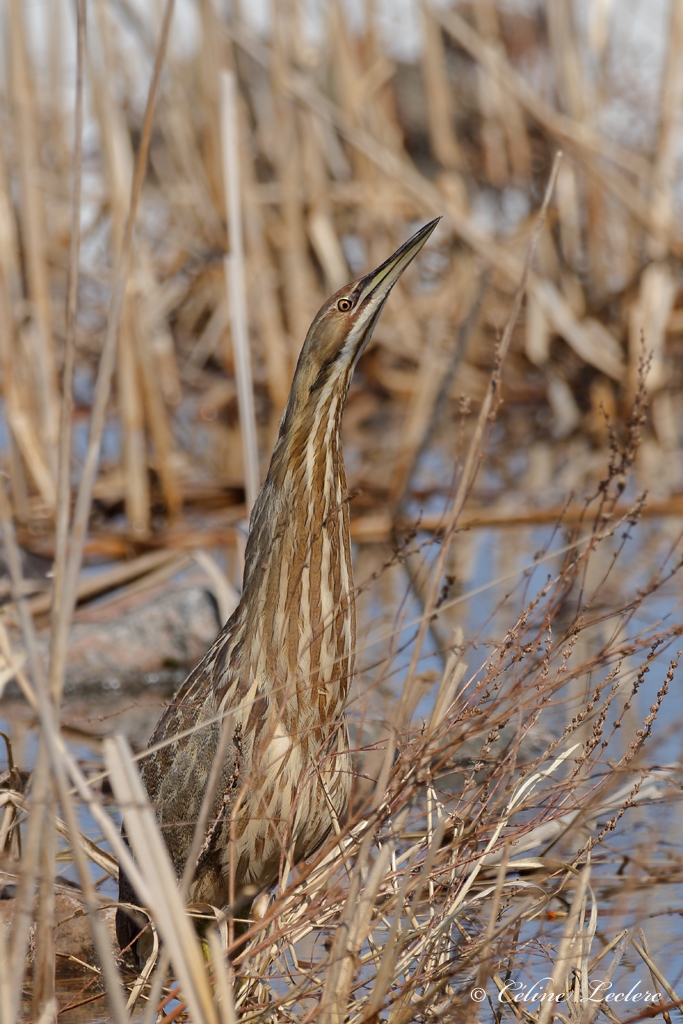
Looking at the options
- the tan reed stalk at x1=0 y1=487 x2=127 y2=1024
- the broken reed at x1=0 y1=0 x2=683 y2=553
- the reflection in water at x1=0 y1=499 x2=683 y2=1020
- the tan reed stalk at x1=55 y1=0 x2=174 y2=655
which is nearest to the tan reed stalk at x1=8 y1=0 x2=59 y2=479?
the broken reed at x1=0 y1=0 x2=683 y2=553

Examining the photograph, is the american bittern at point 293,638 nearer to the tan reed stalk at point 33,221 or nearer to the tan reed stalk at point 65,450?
the tan reed stalk at point 65,450

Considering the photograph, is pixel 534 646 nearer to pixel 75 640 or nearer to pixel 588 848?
pixel 588 848

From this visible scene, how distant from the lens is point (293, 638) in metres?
1.77

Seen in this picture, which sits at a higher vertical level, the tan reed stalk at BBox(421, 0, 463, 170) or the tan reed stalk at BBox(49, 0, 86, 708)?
the tan reed stalk at BBox(421, 0, 463, 170)

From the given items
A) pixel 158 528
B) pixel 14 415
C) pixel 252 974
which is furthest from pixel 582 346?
pixel 252 974

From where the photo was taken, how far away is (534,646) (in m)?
1.48

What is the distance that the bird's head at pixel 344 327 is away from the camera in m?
1.72

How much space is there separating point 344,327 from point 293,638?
0.40 meters

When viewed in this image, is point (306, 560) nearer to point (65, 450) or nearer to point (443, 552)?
point (443, 552)

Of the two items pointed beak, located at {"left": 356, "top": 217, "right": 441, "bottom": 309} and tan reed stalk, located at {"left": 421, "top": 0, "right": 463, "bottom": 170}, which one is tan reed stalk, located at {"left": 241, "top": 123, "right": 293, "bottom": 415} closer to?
tan reed stalk, located at {"left": 421, "top": 0, "right": 463, "bottom": 170}

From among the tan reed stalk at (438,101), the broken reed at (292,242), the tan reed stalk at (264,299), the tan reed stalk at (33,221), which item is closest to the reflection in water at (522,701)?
the broken reed at (292,242)

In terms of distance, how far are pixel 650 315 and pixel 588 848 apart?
149 inches

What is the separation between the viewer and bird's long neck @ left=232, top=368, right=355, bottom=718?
1.75 metres

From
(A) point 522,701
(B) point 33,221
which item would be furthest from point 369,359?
(A) point 522,701
